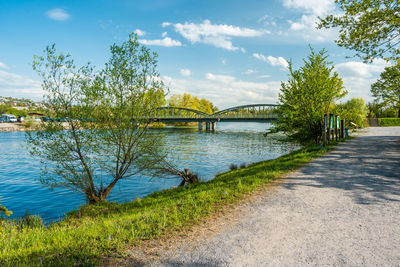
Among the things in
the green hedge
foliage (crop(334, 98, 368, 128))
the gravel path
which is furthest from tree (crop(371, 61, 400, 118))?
the green hedge

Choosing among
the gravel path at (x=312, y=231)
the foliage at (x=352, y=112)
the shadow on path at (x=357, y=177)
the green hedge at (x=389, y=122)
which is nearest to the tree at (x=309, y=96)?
the foliage at (x=352, y=112)

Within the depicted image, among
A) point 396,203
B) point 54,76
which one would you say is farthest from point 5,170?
point 396,203

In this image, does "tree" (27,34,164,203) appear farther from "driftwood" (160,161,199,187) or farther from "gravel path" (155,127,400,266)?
"gravel path" (155,127,400,266)

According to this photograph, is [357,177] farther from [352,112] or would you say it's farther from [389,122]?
[389,122]

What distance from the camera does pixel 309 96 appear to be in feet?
54.7

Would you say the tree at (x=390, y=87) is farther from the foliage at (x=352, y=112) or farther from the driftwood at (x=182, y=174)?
the driftwood at (x=182, y=174)

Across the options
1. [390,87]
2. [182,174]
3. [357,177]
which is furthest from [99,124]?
[390,87]

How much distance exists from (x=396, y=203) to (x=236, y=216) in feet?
13.2

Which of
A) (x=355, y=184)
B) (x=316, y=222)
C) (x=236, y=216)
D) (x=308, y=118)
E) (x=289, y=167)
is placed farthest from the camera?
(x=308, y=118)

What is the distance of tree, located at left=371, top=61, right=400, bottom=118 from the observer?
1703 centimetres

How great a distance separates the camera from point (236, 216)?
17.0ft

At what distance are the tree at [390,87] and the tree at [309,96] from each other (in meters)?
3.05

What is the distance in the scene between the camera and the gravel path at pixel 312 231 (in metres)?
3.53

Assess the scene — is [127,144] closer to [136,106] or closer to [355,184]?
[136,106]
